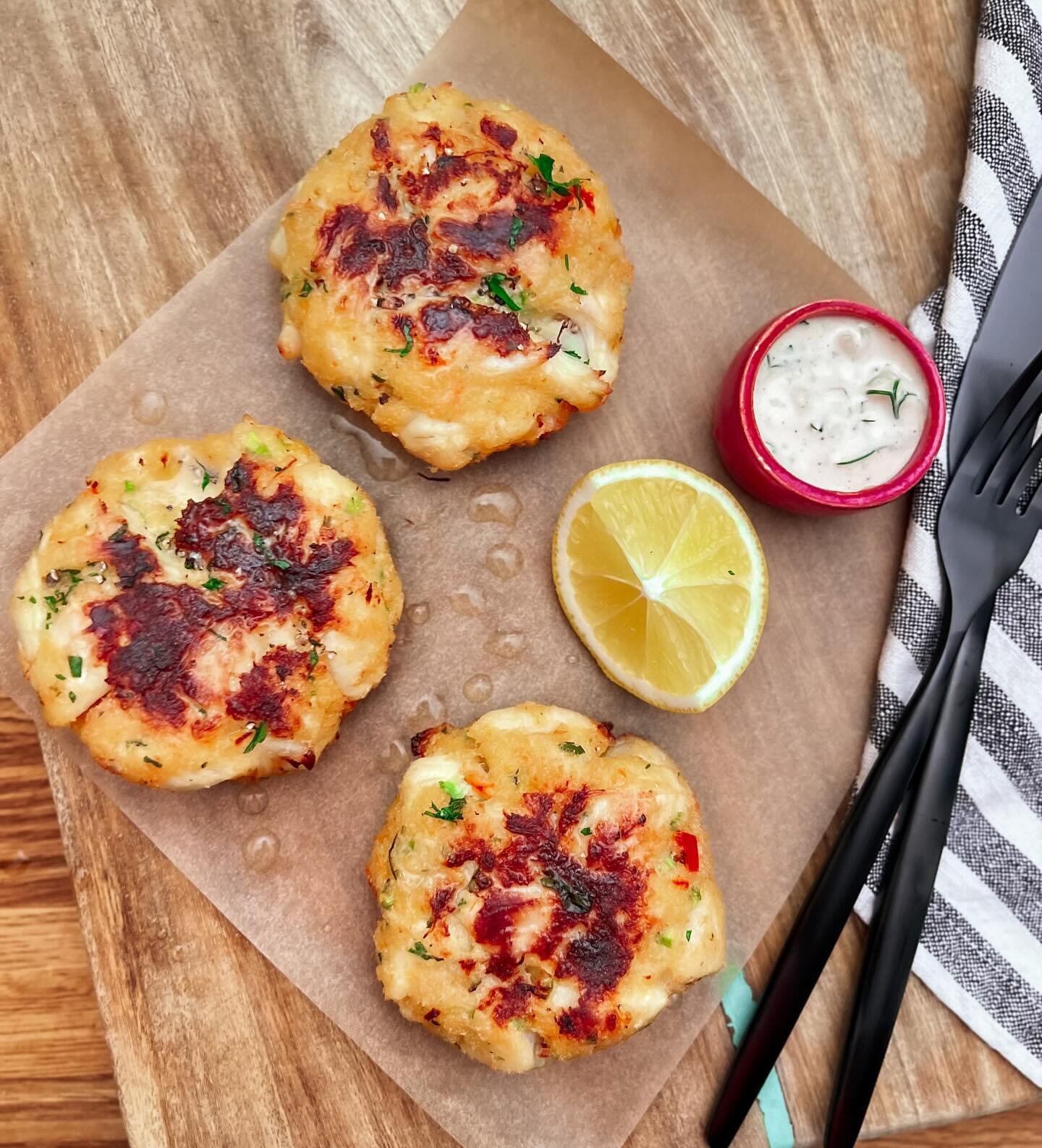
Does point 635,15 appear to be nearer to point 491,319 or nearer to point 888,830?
point 491,319

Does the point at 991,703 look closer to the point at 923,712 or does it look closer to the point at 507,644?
the point at 923,712

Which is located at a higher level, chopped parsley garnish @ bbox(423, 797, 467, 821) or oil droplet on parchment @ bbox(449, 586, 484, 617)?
oil droplet on parchment @ bbox(449, 586, 484, 617)

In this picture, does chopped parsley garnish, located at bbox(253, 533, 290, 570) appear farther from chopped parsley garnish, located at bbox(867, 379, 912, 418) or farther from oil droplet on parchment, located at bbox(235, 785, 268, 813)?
chopped parsley garnish, located at bbox(867, 379, 912, 418)

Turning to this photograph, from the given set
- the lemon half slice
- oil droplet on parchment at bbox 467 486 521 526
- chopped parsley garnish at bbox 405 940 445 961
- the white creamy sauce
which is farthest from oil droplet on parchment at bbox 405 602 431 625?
the white creamy sauce

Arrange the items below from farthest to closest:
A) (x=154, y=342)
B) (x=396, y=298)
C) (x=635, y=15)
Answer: (x=635, y=15), (x=154, y=342), (x=396, y=298)

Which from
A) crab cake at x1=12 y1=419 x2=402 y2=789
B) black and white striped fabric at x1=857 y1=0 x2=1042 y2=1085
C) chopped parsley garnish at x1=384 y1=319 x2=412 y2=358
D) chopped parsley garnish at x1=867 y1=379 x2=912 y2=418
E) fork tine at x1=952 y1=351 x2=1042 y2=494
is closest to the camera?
crab cake at x1=12 y1=419 x2=402 y2=789

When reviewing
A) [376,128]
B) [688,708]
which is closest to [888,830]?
[688,708]
